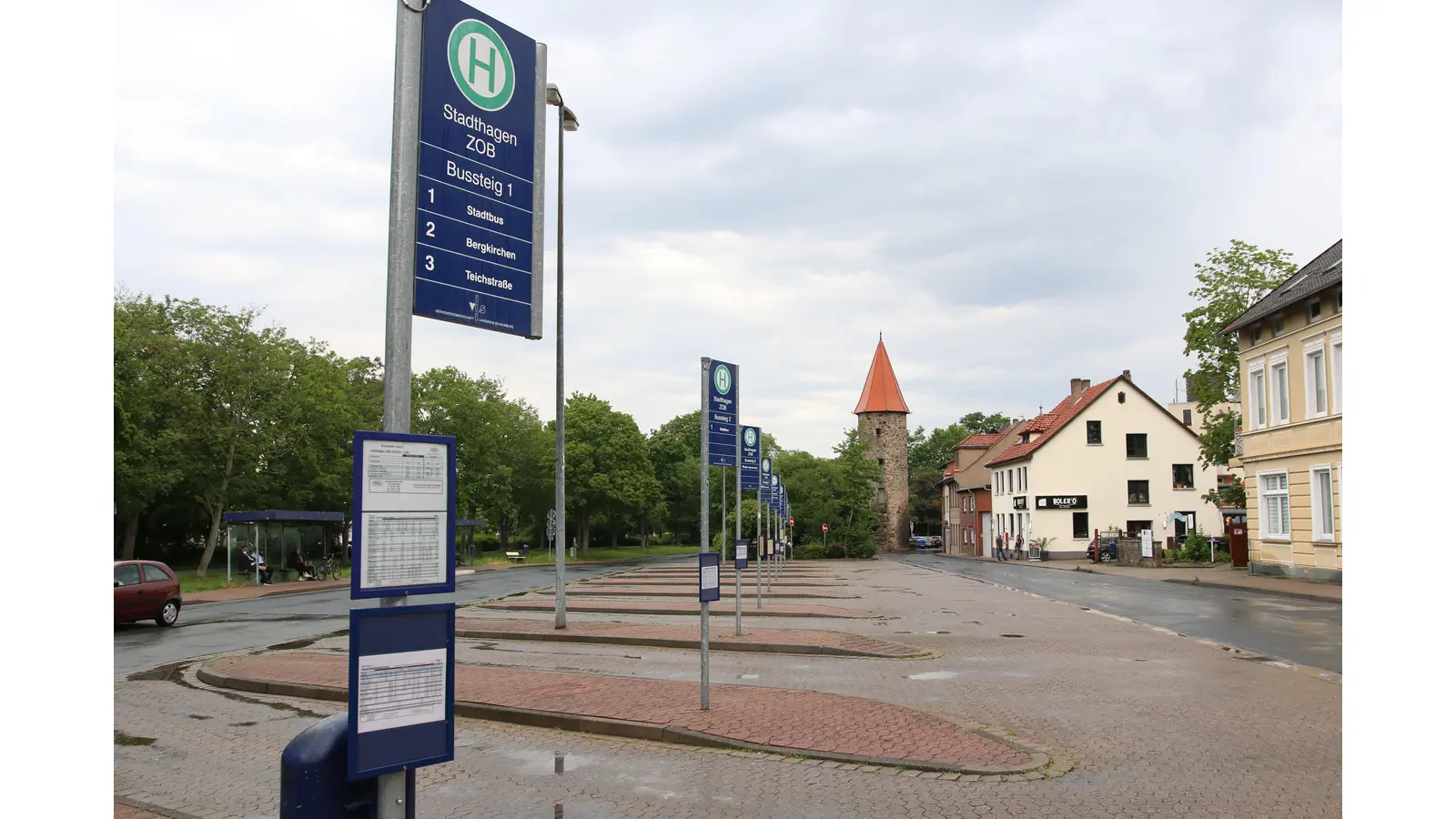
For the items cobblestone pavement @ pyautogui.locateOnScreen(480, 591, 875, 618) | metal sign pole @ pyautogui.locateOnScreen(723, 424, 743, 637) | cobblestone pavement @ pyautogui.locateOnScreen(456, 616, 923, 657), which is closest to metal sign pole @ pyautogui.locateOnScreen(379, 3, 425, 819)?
metal sign pole @ pyautogui.locateOnScreen(723, 424, 743, 637)

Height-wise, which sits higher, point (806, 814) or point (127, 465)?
point (127, 465)

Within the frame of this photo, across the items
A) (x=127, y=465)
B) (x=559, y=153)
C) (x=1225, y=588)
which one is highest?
(x=559, y=153)

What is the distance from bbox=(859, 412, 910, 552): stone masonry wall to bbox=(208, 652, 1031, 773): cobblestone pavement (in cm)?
7588

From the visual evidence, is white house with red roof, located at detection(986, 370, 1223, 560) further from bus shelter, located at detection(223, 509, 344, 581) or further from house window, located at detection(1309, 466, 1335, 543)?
bus shelter, located at detection(223, 509, 344, 581)

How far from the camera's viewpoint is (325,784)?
4066 millimetres

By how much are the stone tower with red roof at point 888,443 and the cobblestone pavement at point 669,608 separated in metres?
63.7

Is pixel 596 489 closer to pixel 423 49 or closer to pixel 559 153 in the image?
pixel 559 153

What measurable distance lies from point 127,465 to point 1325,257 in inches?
1757

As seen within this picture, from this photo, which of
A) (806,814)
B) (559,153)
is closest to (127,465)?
(559,153)

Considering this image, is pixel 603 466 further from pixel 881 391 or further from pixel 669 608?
pixel 669 608

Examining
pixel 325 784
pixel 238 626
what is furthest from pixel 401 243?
pixel 238 626

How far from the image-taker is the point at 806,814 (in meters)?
6.13

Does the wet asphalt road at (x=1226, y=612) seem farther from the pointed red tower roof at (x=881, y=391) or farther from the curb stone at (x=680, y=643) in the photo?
the pointed red tower roof at (x=881, y=391)

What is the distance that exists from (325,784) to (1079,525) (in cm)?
6166
